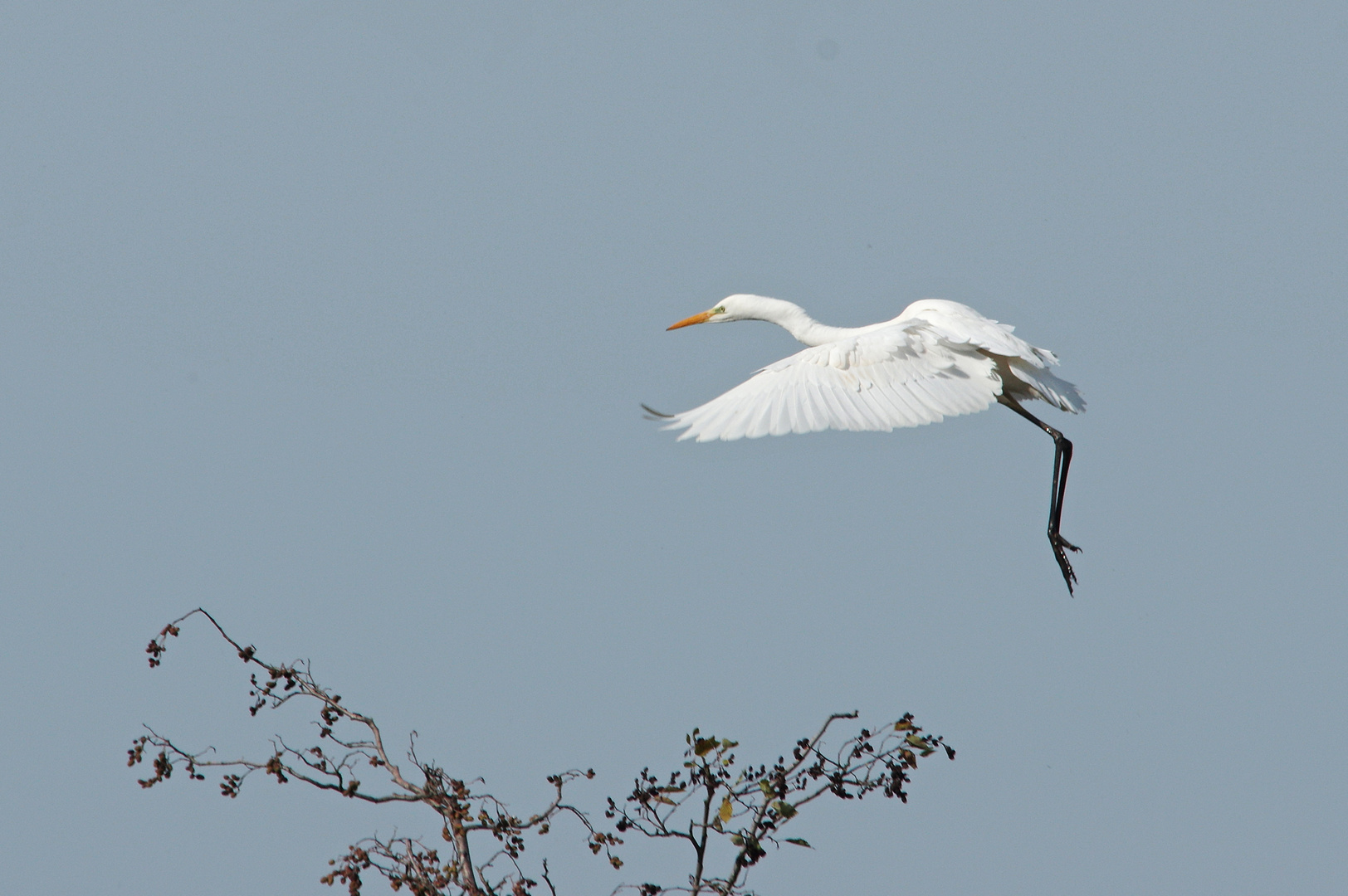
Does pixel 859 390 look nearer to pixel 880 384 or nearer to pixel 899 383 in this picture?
pixel 880 384

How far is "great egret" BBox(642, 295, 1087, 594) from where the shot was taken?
9.25 m

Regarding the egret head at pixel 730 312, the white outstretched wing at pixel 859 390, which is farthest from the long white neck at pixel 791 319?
the white outstretched wing at pixel 859 390

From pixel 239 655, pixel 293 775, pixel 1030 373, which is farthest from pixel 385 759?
pixel 1030 373

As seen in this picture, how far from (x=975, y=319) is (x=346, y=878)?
760 cm

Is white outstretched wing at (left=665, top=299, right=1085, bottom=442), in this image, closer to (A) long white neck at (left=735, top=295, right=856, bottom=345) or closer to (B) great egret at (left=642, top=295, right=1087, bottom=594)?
(B) great egret at (left=642, top=295, right=1087, bottom=594)

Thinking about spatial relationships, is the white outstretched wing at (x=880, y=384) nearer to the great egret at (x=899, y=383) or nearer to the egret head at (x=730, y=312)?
the great egret at (x=899, y=383)

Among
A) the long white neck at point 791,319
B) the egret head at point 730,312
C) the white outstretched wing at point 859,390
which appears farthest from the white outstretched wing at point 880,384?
the egret head at point 730,312

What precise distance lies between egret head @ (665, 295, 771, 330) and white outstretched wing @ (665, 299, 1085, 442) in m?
1.77

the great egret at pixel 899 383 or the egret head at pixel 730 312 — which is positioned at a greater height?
the egret head at pixel 730 312

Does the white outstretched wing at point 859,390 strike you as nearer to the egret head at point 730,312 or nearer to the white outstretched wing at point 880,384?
the white outstretched wing at point 880,384

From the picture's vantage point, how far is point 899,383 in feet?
33.2

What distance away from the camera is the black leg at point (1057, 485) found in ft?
40.6

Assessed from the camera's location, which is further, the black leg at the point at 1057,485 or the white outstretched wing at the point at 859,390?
the black leg at the point at 1057,485

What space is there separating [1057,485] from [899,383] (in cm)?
316
